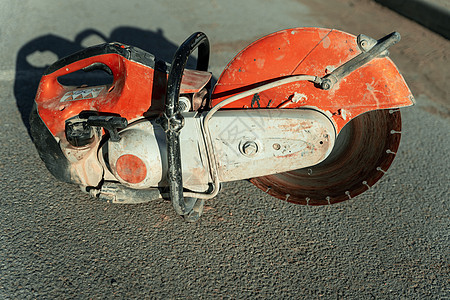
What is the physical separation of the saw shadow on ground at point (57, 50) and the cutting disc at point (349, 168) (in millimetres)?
1968

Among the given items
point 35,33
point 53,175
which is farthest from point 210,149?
point 35,33

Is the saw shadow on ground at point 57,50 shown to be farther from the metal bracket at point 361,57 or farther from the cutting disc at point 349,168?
the metal bracket at point 361,57

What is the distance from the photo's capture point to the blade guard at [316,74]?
2119mm

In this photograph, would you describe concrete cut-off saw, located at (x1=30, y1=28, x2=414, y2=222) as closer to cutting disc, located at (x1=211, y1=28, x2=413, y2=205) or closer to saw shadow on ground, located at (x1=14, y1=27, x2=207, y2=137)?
cutting disc, located at (x1=211, y1=28, x2=413, y2=205)

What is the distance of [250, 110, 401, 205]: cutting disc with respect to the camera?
2.27 m

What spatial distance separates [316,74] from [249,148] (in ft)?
1.84

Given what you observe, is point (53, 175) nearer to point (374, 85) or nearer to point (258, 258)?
point (258, 258)

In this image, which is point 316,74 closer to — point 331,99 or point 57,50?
point 331,99

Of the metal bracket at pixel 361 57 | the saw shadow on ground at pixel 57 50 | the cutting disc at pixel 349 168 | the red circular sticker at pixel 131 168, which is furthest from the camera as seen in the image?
the saw shadow on ground at pixel 57 50

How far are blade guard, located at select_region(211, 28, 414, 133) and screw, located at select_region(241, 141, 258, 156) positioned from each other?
28 cm

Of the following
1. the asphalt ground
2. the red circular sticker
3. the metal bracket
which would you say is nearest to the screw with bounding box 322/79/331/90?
the metal bracket

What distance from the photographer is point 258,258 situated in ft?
7.39

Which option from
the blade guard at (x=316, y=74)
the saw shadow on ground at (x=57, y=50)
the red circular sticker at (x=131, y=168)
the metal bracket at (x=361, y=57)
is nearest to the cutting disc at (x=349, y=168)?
the blade guard at (x=316, y=74)

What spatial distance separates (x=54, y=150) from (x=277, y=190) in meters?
1.39
